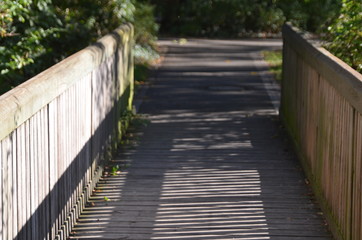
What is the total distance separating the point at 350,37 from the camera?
9.01 m

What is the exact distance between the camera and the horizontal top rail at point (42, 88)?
483 centimetres

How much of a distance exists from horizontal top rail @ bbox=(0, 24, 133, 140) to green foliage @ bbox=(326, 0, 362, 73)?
2.69 m

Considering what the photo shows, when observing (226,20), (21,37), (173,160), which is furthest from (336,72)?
(226,20)

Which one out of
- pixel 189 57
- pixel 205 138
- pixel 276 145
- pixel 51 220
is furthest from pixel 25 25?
pixel 189 57

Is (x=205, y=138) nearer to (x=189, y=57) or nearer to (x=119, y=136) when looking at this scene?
(x=119, y=136)

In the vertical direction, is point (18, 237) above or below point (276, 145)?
above

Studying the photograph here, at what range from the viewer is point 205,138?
36.7ft

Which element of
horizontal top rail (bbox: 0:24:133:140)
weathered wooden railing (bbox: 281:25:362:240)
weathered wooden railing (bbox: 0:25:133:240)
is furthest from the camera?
weathered wooden railing (bbox: 281:25:362:240)

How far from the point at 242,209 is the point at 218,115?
5.67 meters

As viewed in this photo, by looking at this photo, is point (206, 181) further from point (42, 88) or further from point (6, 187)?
point (6, 187)

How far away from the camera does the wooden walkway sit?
6.98 m

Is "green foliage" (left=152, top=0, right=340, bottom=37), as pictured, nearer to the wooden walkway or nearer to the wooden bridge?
the wooden walkway

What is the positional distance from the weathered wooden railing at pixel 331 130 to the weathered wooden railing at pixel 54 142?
2222 millimetres

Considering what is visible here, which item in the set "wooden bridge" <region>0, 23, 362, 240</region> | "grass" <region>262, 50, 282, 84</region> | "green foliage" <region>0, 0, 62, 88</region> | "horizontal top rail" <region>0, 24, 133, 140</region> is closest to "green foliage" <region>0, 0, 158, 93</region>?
"green foliage" <region>0, 0, 62, 88</region>
